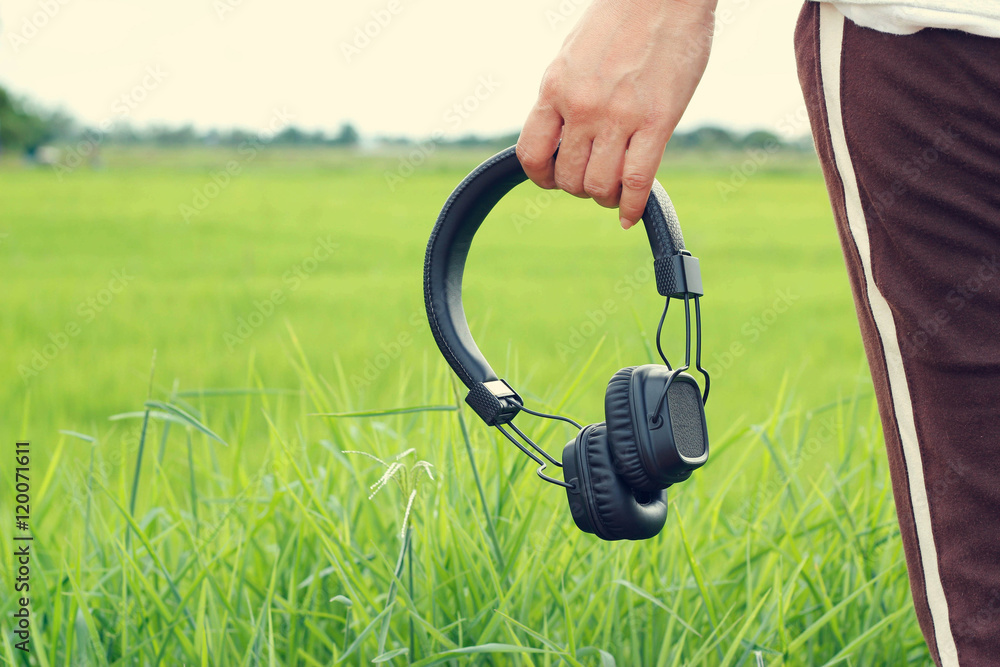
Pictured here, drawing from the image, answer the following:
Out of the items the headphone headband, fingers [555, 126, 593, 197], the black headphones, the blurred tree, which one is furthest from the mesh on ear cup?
the blurred tree

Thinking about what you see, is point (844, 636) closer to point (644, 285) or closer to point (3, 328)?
point (3, 328)

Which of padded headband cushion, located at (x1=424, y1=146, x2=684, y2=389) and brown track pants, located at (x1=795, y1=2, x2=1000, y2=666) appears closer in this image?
brown track pants, located at (x1=795, y1=2, x2=1000, y2=666)

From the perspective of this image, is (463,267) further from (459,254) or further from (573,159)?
(573,159)

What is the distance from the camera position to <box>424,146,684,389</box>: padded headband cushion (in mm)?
1030

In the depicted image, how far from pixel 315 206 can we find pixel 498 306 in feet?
29.9

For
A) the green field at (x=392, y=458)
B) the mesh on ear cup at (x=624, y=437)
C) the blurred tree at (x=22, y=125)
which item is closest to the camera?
the mesh on ear cup at (x=624, y=437)

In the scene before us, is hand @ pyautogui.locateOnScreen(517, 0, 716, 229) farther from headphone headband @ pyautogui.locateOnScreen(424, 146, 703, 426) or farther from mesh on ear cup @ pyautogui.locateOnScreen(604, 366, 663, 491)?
mesh on ear cup @ pyautogui.locateOnScreen(604, 366, 663, 491)

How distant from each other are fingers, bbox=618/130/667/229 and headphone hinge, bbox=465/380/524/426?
10.7 inches

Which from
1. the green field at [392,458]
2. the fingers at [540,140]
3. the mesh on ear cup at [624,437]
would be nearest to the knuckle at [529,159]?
the fingers at [540,140]

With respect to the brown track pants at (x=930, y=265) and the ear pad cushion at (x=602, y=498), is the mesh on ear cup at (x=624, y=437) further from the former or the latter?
the brown track pants at (x=930, y=265)

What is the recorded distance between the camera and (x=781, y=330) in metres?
5.84

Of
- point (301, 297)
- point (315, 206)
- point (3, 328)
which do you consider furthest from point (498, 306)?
point (315, 206)

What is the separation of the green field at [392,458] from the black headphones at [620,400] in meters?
0.19

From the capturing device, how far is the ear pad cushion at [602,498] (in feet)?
3.12
